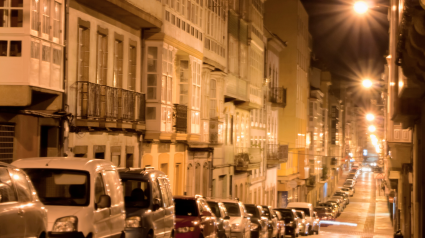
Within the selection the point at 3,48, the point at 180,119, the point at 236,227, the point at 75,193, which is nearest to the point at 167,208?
the point at 75,193

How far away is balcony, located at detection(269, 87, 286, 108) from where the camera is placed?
5809cm

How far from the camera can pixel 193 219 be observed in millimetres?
18359

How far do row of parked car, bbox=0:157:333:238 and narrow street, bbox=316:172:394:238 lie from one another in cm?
2170

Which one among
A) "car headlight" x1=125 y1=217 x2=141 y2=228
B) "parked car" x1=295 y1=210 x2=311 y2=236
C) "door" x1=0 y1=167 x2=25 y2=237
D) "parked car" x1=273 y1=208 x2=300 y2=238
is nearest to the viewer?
"door" x1=0 y1=167 x2=25 y2=237

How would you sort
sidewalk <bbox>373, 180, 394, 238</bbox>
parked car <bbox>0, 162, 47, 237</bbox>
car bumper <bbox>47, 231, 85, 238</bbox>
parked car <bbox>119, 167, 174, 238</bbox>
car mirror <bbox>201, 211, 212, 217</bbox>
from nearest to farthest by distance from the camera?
1. parked car <bbox>0, 162, 47, 237</bbox>
2. car bumper <bbox>47, 231, 85, 238</bbox>
3. parked car <bbox>119, 167, 174, 238</bbox>
4. car mirror <bbox>201, 211, 212, 217</bbox>
5. sidewalk <bbox>373, 180, 394, 238</bbox>

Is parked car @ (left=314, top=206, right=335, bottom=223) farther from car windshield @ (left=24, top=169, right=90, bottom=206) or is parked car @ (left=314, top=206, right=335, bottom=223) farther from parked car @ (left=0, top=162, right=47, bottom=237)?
parked car @ (left=0, top=162, right=47, bottom=237)

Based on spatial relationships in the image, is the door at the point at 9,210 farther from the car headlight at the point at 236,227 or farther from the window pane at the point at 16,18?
the car headlight at the point at 236,227

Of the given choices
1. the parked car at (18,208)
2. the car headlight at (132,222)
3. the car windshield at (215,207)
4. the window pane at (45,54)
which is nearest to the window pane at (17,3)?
the window pane at (45,54)

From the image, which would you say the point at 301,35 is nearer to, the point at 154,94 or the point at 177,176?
the point at 177,176

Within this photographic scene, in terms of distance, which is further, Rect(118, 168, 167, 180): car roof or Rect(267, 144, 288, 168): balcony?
Rect(267, 144, 288, 168): balcony

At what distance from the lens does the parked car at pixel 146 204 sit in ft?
48.9

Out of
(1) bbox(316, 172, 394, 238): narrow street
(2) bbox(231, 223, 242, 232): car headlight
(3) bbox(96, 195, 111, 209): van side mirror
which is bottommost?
(1) bbox(316, 172, 394, 238): narrow street

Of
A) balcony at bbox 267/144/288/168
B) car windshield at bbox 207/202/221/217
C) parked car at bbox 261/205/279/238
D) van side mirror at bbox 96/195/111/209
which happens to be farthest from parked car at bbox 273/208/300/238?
van side mirror at bbox 96/195/111/209

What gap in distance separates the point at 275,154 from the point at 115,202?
1756 inches
